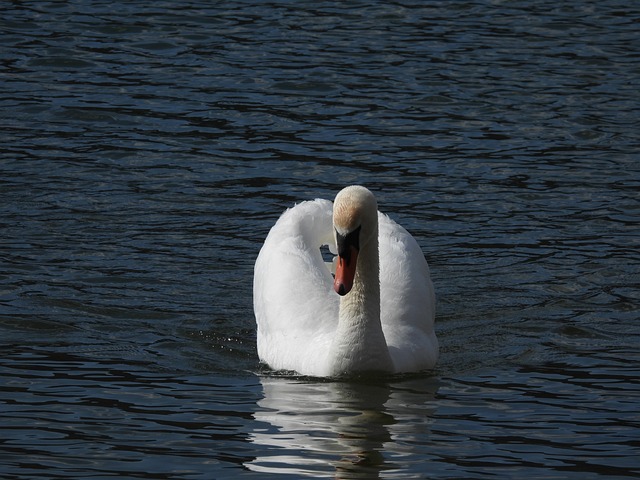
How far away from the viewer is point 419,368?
9.88 metres

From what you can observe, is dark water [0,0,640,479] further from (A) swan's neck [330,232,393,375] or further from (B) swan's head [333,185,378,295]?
(B) swan's head [333,185,378,295]

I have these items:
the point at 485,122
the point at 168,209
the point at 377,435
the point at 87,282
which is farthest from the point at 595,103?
the point at 377,435

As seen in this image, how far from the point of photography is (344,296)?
9.76 meters

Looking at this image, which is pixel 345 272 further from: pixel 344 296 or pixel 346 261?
pixel 344 296

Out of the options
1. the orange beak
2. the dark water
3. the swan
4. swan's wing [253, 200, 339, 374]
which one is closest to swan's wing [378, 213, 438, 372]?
the swan

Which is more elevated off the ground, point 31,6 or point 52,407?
point 31,6

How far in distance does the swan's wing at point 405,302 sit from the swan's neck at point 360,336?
7.5 inches

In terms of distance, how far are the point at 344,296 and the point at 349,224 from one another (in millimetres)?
570

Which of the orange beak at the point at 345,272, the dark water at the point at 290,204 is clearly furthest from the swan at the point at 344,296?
the dark water at the point at 290,204

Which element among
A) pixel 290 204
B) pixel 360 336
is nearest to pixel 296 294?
pixel 360 336

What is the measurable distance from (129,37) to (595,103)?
6366 millimetres

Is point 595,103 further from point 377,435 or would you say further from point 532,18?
point 377,435

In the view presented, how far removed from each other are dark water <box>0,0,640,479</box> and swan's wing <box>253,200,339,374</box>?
23 cm

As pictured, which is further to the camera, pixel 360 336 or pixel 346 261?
pixel 360 336
